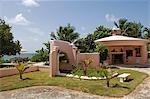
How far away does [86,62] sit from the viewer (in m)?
23.4

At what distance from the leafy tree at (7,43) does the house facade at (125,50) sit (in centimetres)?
1286

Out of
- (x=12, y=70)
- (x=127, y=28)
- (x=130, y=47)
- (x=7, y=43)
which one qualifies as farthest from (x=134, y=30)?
(x=12, y=70)

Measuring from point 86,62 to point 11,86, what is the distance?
9148mm

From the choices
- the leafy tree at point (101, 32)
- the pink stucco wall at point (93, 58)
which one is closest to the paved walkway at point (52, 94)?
the pink stucco wall at point (93, 58)

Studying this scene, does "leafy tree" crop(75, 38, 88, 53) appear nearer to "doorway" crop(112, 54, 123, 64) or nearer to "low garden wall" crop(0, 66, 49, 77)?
"doorway" crop(112, 54, 123, 64)

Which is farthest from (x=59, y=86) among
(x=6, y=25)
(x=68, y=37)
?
(x=68, y=37)

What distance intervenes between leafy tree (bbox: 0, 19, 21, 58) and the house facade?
12.9m

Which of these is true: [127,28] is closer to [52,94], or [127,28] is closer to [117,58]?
[117,58]

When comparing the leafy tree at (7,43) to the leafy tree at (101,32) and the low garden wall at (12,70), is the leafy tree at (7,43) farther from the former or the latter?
Answer: the leafy tree at (101,32)

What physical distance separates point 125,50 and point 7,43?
56.6ft

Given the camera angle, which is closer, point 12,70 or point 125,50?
point 12,70

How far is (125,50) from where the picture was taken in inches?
1335

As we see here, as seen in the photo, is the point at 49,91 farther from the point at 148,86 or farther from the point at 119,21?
the point at 119,21

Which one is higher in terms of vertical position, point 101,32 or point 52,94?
point 101,32
